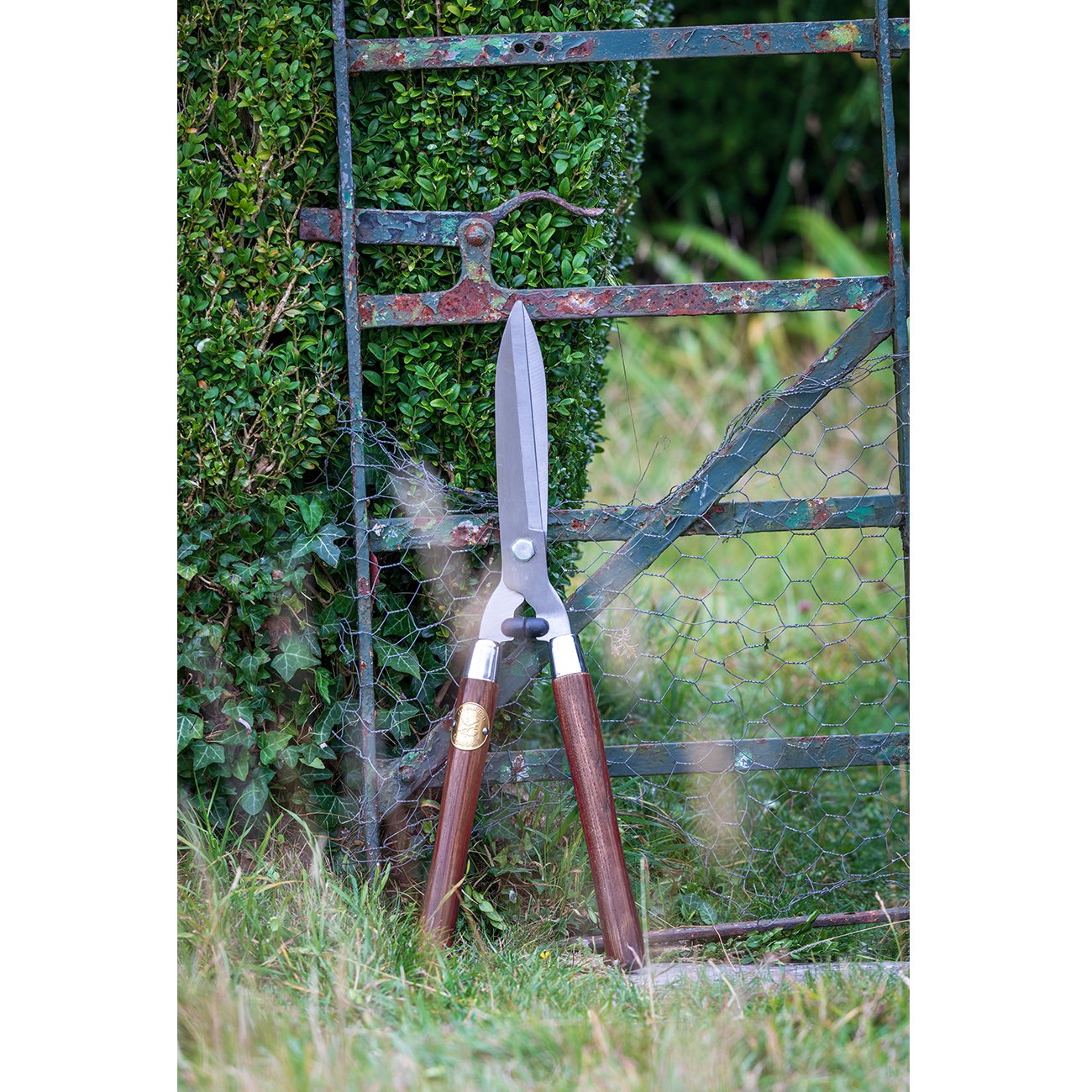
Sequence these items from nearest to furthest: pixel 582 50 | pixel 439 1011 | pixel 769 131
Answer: pixel 439 1011
pixel 582 50
pixel 769 131

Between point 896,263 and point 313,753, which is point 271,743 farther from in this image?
point 896,263

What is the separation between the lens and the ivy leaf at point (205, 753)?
2.26 metres

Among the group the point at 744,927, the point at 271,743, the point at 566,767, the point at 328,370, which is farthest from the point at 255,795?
the point at 744,927

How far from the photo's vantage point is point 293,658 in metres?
2.27

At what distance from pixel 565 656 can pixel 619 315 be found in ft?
2.20

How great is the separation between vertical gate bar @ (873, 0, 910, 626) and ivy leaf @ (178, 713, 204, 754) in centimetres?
140

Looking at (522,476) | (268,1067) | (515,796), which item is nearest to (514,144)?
(522,476)

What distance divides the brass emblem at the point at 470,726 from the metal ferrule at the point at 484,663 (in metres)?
0.05

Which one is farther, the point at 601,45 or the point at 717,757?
the point at 717,757

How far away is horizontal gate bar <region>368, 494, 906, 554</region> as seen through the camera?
7.38 feet

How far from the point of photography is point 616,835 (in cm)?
201

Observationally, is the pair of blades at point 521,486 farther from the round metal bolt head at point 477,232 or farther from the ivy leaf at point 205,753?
the ivy leaf at point 205,753
